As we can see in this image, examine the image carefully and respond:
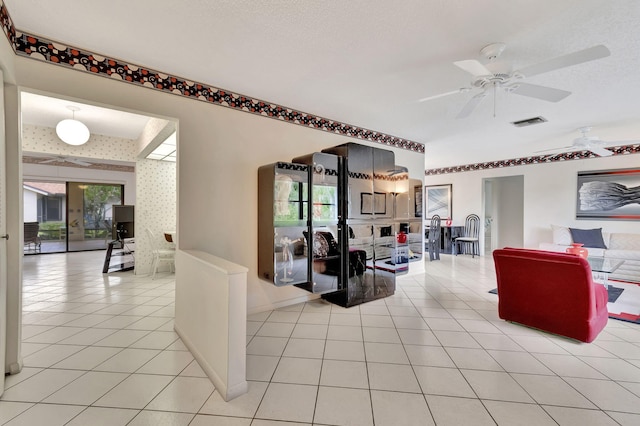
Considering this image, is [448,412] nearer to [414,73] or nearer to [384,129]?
[414,73]

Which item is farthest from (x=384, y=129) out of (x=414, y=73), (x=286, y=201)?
(x=286, y=201)

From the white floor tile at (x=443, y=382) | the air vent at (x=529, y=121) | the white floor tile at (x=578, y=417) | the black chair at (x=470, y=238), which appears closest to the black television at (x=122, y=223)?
the white floor tile at (x=443, y=382)

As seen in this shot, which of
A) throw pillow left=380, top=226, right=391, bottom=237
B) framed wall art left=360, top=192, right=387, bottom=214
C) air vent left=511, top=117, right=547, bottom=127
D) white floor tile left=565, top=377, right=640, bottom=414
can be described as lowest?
white floor tile left=565, top=377, right=640, bottom=414

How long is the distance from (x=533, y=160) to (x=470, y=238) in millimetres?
2406

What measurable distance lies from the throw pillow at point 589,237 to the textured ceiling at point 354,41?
118 inches

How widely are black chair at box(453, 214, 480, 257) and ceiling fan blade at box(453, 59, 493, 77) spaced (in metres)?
6.09

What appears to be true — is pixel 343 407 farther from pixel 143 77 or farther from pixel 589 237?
pixel 589 237

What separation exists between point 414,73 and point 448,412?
2.81 metres

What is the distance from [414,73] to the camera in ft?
8.82

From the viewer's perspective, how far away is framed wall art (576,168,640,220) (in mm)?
5375

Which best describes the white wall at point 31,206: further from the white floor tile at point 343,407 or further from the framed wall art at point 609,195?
the framed wall art at point 609,195

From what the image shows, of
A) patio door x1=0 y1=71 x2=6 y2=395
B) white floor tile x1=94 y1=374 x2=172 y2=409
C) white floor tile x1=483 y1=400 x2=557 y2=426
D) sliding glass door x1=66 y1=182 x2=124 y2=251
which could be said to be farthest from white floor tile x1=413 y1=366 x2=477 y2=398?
sliding glass door x1=66 y1=182 x2=124 y2=251

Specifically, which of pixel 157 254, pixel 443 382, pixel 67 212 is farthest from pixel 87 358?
pixel 67 212

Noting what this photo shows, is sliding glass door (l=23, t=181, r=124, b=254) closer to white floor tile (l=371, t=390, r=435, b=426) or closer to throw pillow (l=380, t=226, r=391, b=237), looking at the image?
throw pillow (l=380, t=226, r=391, b=237)
